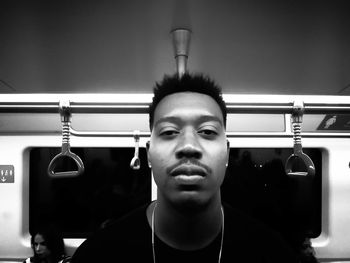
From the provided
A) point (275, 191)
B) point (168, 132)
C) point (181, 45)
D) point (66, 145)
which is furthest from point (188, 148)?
point (275, 191)

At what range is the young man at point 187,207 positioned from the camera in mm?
870

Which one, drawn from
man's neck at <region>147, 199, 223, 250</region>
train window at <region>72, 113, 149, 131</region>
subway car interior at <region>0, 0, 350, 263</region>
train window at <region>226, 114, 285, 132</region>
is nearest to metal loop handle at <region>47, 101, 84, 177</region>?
subway car interior at <region>0, 0, 350, 263</region>

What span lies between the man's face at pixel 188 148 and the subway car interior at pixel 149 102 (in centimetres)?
18

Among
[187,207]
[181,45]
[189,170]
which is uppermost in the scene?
[181,45]

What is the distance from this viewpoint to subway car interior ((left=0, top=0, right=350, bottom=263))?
1.21 meters

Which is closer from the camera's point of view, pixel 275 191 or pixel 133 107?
pixel 133 107

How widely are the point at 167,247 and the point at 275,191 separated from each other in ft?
6.75

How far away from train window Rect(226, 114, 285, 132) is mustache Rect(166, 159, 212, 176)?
5.72 ft

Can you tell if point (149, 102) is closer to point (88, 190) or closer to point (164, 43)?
point (164, 43)

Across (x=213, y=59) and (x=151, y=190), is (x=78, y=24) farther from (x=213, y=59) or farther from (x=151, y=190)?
(x=151, y=190)

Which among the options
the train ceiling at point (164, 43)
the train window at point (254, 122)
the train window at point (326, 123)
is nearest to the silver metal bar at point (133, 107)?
the train ceiling at point (164, 43)

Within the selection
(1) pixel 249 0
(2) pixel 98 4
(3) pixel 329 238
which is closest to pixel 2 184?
(2) pixel 98 4

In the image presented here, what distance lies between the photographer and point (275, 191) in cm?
277

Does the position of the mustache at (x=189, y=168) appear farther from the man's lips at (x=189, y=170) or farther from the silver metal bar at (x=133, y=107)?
the silver metal bar at (x=133, y=107)
